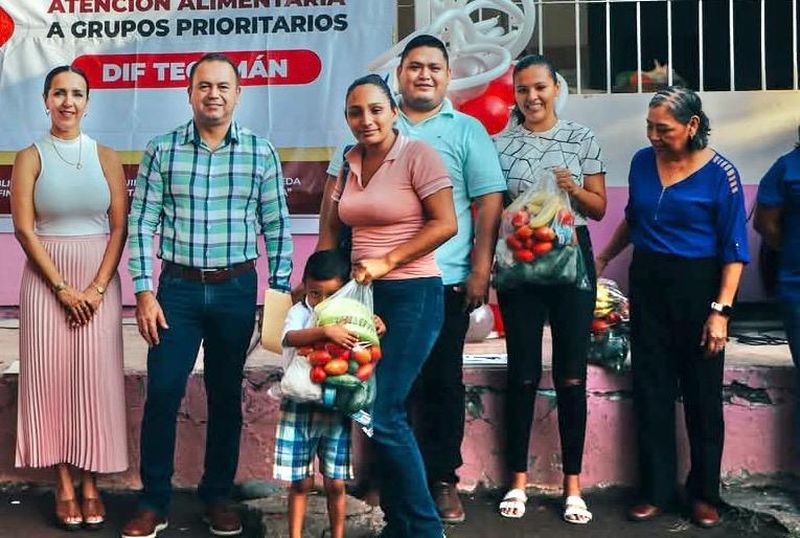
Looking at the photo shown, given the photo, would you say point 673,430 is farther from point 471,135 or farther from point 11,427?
point 11,427

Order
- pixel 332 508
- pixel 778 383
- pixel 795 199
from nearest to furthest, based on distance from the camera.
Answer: pixel 332 508 < pixel 795 199 < pixel 778 383

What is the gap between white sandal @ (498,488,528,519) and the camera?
450 centimetres

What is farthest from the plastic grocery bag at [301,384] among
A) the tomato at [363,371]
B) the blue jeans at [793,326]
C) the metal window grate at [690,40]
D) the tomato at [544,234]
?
the metal window grate at [690,40]

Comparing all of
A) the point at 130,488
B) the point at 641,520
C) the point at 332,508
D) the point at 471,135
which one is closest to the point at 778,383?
the point at 641,520

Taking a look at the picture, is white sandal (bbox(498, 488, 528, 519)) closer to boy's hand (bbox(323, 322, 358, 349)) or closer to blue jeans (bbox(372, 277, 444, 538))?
blue jeans (bbox(372, 277, 444, 538))

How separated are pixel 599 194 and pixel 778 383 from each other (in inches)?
48.4

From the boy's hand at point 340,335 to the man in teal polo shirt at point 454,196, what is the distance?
64cm

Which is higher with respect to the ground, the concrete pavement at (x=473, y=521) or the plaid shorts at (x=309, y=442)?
the plaid shorts at (x=309, y=442)

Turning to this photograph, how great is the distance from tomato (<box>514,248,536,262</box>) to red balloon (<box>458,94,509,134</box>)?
1.81 metres

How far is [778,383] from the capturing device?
478 centimetres

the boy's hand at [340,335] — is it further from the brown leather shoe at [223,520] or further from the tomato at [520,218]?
the brown leather shoe at [223,520]

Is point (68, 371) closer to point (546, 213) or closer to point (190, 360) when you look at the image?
point (190, 360)

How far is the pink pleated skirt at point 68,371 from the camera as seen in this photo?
4.28 metres

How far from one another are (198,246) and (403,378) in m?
0.90
